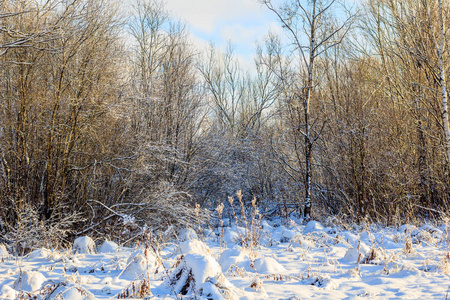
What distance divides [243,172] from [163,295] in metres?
10.5

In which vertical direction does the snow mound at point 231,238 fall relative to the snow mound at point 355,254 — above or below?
below

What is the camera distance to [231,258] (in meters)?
3.79

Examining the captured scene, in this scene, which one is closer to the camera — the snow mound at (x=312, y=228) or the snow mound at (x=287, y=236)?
the snow mound at (x=287, y=236)

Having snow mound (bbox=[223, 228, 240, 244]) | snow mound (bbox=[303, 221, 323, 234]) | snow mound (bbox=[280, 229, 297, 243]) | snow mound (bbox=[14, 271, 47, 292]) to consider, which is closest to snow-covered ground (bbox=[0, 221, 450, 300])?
snow mound (bbox=[14, 271, 47, 292])

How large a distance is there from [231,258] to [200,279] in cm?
117

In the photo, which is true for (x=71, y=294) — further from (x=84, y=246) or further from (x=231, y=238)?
(x=231, y=238)

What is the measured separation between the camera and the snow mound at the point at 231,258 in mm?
3704

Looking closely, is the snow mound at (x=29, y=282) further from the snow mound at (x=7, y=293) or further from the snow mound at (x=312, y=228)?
the snow mound at (x=312, y=228)

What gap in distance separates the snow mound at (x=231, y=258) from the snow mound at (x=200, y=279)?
858 mm

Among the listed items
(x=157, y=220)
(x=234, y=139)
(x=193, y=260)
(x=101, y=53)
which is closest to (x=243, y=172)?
(x=234, y=139)

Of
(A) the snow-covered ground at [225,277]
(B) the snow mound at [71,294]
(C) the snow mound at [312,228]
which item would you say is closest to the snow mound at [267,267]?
(A) the snow-covered ground at [225,277]

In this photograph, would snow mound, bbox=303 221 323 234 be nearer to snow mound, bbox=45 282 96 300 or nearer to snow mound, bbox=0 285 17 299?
snow mound, bbox=45 282 96 300

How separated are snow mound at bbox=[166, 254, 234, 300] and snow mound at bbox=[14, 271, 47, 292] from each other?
Result: 106cm

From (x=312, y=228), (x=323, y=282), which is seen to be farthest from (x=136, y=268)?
(x=312, y=228)
